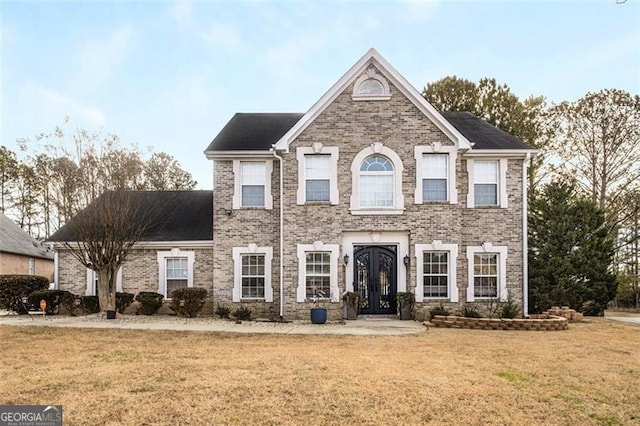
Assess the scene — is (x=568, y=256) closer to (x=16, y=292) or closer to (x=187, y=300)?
(x=187, y=300)

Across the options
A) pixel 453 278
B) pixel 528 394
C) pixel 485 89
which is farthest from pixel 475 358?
pixel 485 89

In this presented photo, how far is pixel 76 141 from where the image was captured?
20109mm

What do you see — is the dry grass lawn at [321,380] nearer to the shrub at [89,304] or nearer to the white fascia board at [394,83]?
the shrub at [89,304]

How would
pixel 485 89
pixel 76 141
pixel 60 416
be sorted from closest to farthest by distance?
pixel 60 416
pixel 76 141
pixel 485 89

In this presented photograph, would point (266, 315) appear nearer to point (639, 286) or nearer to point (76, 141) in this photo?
point (76, 141)

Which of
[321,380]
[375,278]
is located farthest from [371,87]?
[321,380]

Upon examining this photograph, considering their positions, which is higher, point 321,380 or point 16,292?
point 16,292

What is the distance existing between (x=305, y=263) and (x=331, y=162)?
12.2ft

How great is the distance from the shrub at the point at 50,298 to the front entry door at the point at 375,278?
35.1ft

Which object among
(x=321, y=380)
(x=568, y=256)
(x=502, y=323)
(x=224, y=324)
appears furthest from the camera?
(x=568, y=256)

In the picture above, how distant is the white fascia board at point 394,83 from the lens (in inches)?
733

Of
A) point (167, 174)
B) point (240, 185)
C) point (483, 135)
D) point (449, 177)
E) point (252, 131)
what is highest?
point (167, 174)

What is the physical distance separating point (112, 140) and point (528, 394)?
18.3 metres

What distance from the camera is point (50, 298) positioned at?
19.5 meters
